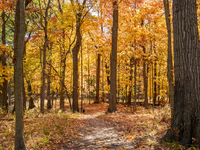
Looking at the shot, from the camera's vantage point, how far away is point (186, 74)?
4.16 metres

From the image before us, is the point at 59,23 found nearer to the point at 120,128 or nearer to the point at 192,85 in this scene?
the point at 120,128

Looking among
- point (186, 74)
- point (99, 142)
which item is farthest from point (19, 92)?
point (186, 74)

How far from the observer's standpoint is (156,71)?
75.1ft

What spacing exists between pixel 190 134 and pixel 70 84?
53.6ft

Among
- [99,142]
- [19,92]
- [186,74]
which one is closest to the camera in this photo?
[186,74]

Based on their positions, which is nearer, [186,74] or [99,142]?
[186,74]

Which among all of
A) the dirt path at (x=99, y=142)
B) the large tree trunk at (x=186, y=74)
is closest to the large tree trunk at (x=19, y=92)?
the dirt path at (x=99, y=142)

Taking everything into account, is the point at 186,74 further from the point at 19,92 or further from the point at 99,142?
the point at 19,92

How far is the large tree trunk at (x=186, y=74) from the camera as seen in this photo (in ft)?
13.1

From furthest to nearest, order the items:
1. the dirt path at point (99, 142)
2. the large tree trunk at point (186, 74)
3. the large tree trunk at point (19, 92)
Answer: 1. the dirt path at point (99, 142)
2. the large tree trunk at point (19, 92)
3. the large tree trunk at point (186, 74)

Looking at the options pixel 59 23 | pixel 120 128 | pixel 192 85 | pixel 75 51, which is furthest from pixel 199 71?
pixel 59 23

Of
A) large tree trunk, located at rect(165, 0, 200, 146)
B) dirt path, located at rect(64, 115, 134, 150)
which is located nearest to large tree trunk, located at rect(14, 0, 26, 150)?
dirt path, located at rect(64, 115, 134, 150)

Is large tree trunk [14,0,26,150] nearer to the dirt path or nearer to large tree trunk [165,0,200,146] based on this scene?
the dirt path

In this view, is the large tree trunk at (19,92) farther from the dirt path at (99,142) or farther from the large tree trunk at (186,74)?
the large tree trunk at (186,74)
